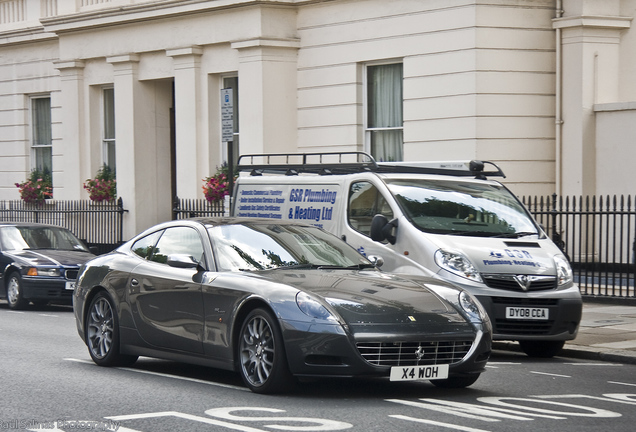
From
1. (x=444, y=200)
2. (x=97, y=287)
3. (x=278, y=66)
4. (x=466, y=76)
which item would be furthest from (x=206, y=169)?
(x=97, y=287)

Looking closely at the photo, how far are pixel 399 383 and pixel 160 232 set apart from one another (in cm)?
272

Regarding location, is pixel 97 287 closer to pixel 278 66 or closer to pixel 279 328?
pixel 279 328

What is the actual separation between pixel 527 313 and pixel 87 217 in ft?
56.9

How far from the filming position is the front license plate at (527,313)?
1156 centimetres

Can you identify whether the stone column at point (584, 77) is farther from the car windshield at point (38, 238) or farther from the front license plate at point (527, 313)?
the car windshield at point (38, 238)

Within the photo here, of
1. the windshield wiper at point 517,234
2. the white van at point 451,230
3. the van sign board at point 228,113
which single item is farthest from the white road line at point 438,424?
the van sign board at point 228,113

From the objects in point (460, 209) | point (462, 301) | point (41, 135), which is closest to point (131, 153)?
point (41, 135)

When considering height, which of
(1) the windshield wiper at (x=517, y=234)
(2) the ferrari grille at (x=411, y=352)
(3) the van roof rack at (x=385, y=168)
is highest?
(3) the van roof rack at (x=385, y=168)

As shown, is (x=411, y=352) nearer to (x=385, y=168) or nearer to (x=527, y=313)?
(x=527, y=313)

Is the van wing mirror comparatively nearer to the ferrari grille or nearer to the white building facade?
the ferrari grille

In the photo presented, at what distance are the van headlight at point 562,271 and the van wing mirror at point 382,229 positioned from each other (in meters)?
1.79

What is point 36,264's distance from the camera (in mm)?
17625

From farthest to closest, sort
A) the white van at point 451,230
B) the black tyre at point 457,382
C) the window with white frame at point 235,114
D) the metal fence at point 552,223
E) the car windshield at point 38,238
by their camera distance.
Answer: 1. the window with white frame at point 235,114
2. the car windshield at point 38,238
3. the metal fence at point 552,223
4. the white van at point 451,230
5. the black tyre at point 457,382

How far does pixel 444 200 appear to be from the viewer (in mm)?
12750
